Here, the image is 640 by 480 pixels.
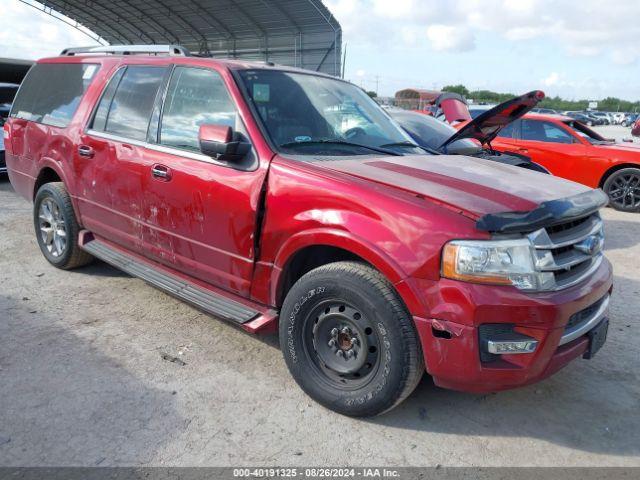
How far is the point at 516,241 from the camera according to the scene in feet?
8.18

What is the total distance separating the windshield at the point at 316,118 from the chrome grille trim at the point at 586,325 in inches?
63.9

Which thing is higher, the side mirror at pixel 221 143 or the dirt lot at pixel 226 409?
the side mirror at pixel 221 143

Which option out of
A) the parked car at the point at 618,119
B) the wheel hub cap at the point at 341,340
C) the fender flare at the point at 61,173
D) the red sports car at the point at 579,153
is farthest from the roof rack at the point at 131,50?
the parked car at the point at 618,119

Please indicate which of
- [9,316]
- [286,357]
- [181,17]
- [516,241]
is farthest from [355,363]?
[181,17]

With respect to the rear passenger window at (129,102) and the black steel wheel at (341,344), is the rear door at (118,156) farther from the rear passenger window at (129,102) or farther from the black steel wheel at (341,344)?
the black steel wheel at (341,344)

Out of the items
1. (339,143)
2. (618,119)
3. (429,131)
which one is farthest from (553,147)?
(618,119)

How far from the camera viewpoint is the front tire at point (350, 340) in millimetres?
2635

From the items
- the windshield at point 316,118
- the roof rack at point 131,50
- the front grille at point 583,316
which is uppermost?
the roof rack at point 131,50

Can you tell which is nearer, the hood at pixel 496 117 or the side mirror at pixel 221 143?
the side mirror at pixel 221 143

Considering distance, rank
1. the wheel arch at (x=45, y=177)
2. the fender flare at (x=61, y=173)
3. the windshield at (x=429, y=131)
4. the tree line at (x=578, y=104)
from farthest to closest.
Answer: the tree line at (x=578, y=104) → the windshield at (x=429, y=131) → the wheel arch at (x=45, y=177) → the fender flare at (x=61, y=173)

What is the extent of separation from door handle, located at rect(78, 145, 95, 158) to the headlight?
3.17 m

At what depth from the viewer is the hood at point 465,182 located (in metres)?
2.63

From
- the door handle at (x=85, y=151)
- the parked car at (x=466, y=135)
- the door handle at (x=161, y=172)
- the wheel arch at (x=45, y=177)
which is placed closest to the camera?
the door handle at (x=161, y=172)

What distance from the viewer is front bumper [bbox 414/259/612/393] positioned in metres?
2.44
